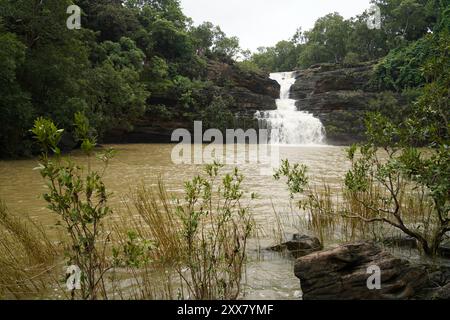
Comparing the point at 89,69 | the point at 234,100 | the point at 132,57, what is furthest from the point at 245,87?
the point at 89,69

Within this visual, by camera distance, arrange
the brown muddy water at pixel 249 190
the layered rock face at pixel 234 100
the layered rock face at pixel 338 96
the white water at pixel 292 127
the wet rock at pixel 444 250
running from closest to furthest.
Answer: the brown muddy water at pixel 249 190
the wet rock at pixel 444 250
the layered rock face at pixel 234 100
the white water at pixel 292 127
the layered rock face at pixel 338 96

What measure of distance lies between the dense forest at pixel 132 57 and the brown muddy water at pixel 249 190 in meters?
2.52

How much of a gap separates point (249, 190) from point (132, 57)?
1641cm

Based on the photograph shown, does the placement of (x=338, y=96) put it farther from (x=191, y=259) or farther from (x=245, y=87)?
(x=191, y=259)

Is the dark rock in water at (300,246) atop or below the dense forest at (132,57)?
below

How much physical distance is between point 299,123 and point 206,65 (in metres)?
9.89

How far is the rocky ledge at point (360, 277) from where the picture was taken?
273 cm

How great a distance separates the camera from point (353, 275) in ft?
9.13

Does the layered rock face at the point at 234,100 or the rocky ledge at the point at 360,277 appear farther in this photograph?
the layered rock face at the point at 234,100

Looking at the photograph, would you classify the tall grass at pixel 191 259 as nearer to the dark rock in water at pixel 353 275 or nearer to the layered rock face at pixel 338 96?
the dark rock in water at pixel 353 275

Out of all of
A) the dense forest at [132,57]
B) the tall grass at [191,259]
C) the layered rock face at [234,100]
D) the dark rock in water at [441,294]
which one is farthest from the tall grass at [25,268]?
the layered rock face at [234,100]

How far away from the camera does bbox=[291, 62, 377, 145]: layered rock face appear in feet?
83.6
